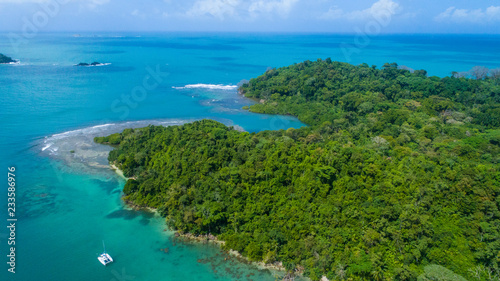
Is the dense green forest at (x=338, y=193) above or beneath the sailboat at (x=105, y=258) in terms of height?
above

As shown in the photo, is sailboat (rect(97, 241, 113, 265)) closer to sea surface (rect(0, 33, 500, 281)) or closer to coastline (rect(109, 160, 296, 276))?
sea surface (rect(0, 33, 500, 281))

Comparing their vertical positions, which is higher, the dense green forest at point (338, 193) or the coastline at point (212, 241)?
the dense green forest at point (338, 193)

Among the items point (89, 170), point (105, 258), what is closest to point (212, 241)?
point (105, 258)

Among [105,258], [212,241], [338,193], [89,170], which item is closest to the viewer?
[105,258]

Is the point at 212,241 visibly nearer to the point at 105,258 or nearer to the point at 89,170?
the point at 105,258

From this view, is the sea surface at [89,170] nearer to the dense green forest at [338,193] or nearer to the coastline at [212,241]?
the coastline at [212,241]

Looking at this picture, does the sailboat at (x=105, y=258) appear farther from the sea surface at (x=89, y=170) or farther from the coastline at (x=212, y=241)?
the coastline at (x=212, y=241)

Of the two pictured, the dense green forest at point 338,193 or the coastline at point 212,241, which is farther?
the coastline at point 212,241

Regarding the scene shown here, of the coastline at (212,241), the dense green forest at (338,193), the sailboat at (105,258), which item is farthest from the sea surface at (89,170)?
the dense green forest at (338,193)

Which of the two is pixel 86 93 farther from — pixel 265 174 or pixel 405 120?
pixel 405 120

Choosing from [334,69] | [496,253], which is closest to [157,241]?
[496,253]
